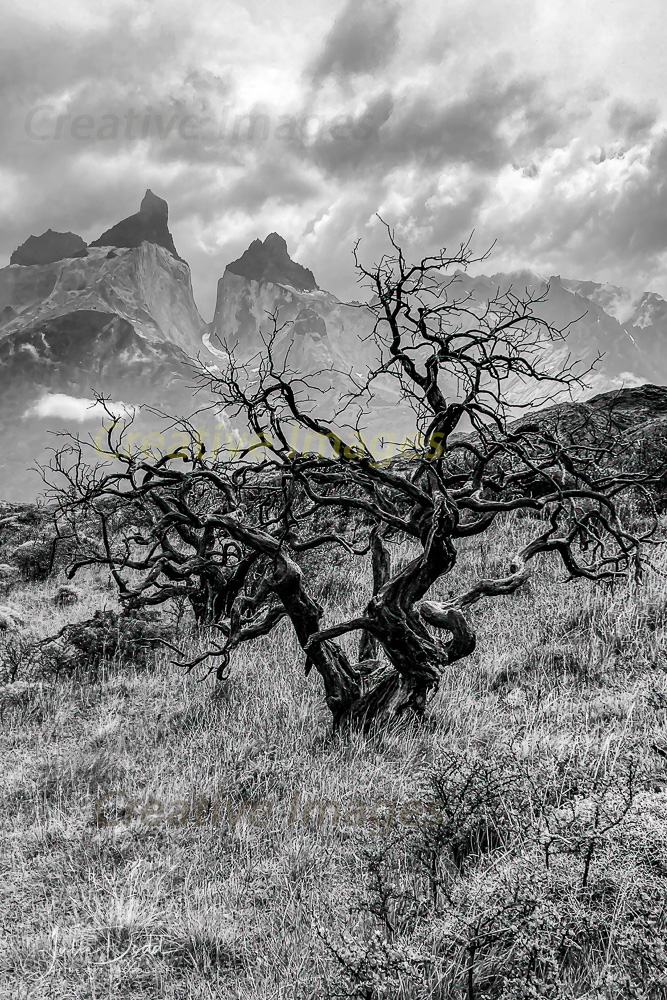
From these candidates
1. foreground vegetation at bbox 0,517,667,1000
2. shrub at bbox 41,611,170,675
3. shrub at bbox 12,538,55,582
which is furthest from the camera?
shrub at bbox 12,538,55,582

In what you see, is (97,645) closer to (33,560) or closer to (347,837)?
(347,837)

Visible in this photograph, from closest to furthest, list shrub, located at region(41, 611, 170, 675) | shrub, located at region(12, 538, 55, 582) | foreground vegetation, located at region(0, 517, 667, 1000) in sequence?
foreground vegetation, located at region(0, 517, 667, 1000) → shrub, located at region(41, 611, 170, 675) → shrub, located at region(12, 538, 55, 582)

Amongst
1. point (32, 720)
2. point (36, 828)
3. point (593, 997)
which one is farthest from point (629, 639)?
point (32, 720)

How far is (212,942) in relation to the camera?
263 cm

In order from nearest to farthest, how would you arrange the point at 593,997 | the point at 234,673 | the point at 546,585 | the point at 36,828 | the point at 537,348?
the point at 593,997, the point at 36,828, the point at 537,348, the point at 234,673, the point at 546,585

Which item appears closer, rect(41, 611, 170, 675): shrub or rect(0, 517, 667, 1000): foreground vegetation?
rect(0, 517, 667, 1000): foreground vegetation

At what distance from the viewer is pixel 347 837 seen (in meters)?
3.35

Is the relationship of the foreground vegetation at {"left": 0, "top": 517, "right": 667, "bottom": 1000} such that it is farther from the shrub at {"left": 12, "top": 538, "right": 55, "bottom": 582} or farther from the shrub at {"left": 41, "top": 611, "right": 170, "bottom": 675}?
the shrub at {"left": 12, "top": 538, "right": 55, "bottom": 582}

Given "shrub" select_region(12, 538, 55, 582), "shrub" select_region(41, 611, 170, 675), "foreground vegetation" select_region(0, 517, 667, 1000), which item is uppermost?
"shrub" select_region(12, 538, 55, 582)

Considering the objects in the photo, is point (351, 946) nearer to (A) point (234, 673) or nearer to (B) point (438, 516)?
(B) point (438, 516)

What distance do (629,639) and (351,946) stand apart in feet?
16.0

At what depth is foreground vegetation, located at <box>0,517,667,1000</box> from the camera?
225 centimetres

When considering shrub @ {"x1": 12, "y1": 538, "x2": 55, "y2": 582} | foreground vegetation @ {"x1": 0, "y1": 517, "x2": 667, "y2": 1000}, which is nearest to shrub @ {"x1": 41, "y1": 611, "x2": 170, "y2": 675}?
foreground vegetation @ {"x1": 0, "y1": 517, "x2": 667, "y2": 1000}

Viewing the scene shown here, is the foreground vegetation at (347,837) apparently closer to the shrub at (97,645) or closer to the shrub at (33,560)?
the shrub at (97,645)
